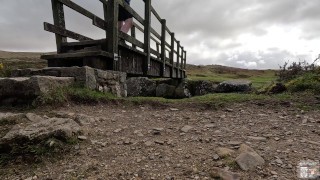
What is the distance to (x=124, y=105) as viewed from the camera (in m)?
5.32

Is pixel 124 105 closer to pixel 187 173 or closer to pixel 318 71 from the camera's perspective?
pixel 187 173

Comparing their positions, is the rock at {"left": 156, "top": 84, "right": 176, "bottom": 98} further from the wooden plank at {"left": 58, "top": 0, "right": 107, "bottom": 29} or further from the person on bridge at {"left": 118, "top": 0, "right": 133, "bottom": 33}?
the wooden plank at {"left": 58, "top": 0, "right": 107, "bottom": 29}

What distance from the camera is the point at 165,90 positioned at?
17266mm

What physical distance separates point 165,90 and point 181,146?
1414 cm

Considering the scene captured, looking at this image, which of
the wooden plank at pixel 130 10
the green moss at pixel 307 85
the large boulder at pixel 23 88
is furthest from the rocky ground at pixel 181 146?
the wooden plank at pixel 130 10

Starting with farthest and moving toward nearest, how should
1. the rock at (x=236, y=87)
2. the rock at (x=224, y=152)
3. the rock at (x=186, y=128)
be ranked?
1. the rock at (x=236, y=87)
2. the rock at (x=186, y=128)
3. the rock at (x=224, y=152)

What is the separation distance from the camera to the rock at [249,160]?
2.55 meters

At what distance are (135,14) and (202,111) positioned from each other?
3.58 metres

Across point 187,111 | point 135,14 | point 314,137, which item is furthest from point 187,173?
point 135,14

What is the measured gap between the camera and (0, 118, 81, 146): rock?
2916 mm

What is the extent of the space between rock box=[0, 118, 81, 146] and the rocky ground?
0.48 feet

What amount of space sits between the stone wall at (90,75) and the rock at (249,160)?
346 cm

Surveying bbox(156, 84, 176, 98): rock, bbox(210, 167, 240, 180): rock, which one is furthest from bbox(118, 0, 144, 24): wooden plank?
bbox(156, 84, 176, 98): rock

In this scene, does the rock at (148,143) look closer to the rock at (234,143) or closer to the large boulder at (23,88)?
the rock at (234,143)
